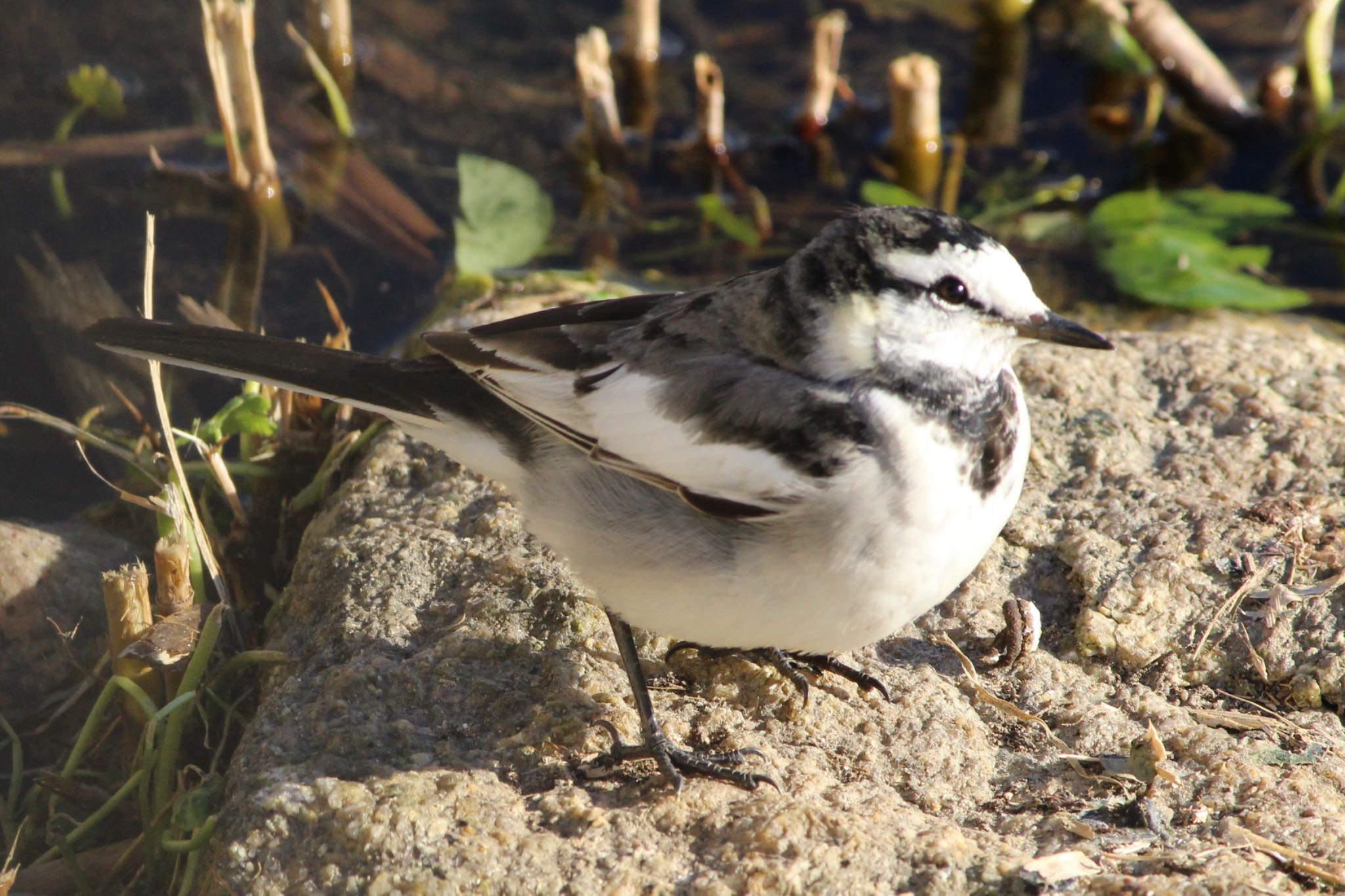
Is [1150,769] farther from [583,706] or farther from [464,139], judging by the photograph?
[464,139]

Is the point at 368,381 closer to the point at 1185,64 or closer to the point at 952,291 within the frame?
the point at 952,291

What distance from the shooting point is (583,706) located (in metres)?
3.88

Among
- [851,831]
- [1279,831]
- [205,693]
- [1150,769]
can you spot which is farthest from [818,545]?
[205,693]

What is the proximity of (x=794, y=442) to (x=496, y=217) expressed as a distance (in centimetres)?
382

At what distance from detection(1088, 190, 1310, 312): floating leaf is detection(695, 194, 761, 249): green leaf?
186cm

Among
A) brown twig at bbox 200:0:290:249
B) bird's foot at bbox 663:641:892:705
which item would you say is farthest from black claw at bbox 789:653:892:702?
brown twig at bbox 200:0:290:249

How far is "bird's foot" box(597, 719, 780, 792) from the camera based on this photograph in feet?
11.8

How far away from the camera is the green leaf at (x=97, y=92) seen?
24.3 feet

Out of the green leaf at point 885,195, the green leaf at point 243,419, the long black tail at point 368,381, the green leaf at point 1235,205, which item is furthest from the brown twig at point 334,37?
the green leaf at point 1235,205

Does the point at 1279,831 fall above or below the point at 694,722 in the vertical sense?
above

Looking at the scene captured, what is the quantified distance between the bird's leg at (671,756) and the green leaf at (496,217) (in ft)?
10.5

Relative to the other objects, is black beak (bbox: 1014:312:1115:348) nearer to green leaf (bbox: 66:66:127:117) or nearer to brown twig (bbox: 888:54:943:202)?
brown twig (bbox: 888:54:943:202)

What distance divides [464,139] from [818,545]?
4.97 m

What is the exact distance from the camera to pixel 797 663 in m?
4.15
